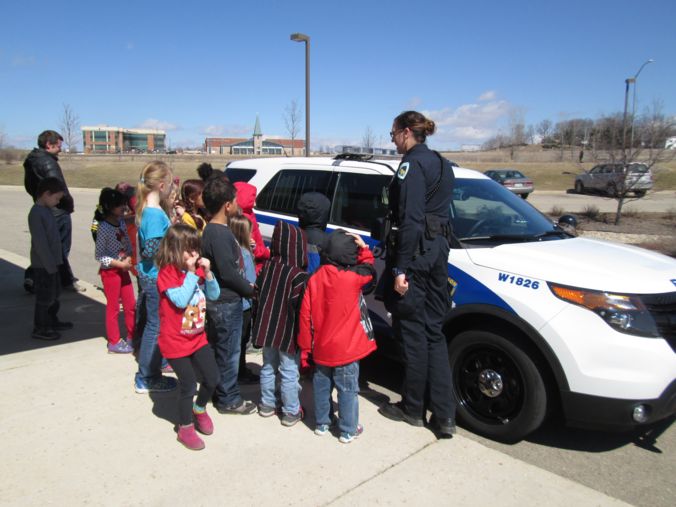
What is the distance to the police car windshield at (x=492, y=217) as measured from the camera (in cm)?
395

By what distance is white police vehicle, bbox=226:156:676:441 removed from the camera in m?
3.01

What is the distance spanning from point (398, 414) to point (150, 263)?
2.19 m

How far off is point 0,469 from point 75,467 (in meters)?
0.41

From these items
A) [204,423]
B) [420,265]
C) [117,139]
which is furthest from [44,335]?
[117,139]

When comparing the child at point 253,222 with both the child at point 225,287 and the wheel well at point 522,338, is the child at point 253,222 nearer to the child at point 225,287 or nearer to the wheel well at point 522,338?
the child at point 225,287

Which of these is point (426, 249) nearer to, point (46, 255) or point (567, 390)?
point (567, 390)

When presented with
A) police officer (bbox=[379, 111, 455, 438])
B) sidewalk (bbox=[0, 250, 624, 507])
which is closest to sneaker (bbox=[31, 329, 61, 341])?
sidewalk (bbox=[0, 250, 624, 507])

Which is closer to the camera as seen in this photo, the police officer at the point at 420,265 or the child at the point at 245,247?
the police officer at the point at 420,265

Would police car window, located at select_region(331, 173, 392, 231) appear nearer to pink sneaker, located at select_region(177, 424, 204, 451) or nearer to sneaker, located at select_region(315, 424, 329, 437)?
sneaker, located at select_region(315, 424, 329, 437)

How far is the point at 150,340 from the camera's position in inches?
160

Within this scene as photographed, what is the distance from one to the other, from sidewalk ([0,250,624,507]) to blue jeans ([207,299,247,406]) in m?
0.17

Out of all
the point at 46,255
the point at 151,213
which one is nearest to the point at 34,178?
the point at 46,255

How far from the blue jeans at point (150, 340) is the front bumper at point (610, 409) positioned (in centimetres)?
288

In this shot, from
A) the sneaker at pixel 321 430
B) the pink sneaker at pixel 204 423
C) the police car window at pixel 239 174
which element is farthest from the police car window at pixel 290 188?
the pink sneaker at pixel 204 423
